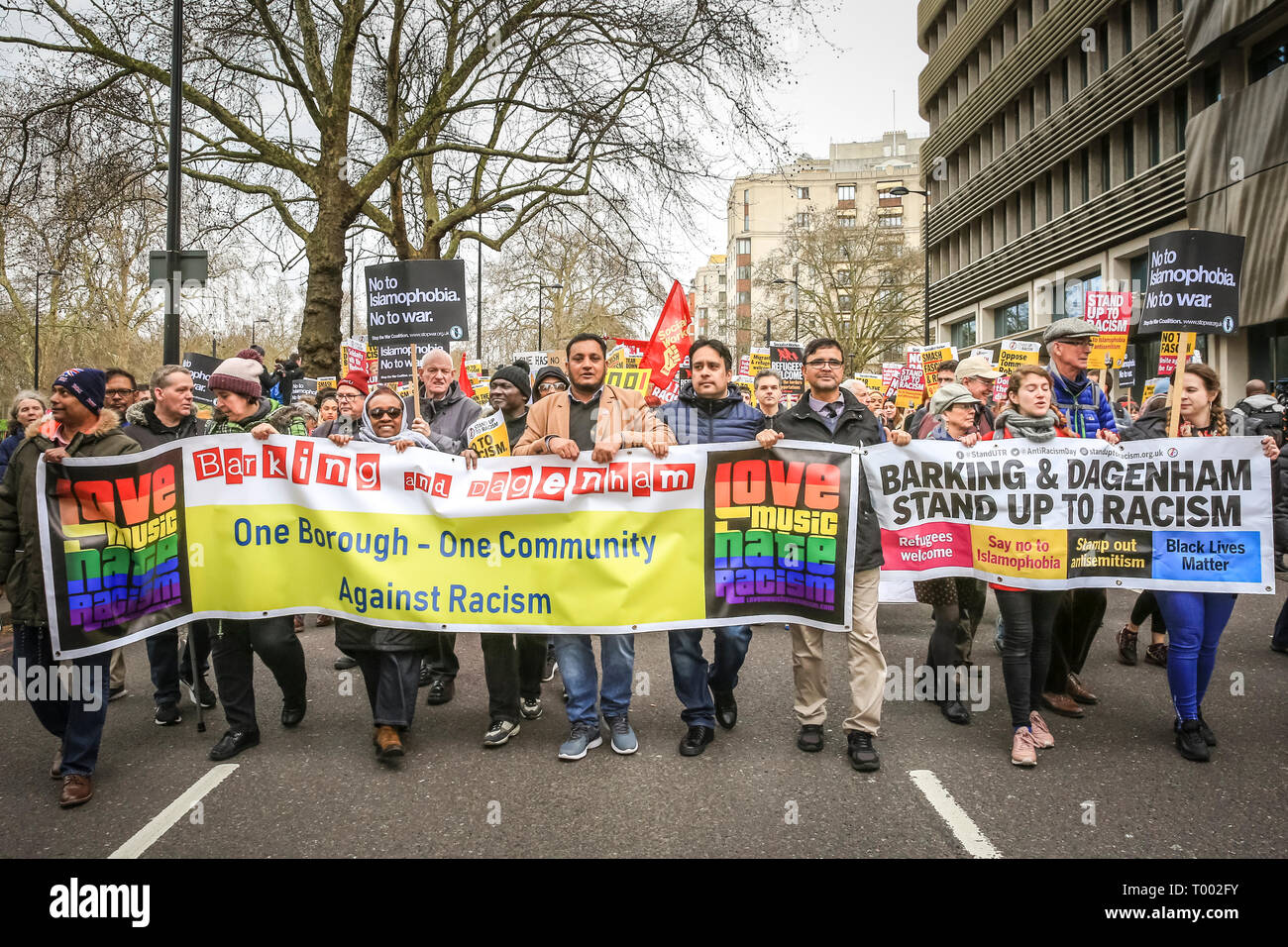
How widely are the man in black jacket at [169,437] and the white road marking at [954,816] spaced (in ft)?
13.0

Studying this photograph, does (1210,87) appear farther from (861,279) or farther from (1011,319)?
(861,279)

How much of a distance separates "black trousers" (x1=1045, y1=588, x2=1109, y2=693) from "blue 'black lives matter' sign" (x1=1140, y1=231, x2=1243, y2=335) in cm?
185

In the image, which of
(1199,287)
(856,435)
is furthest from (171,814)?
(1199,287)

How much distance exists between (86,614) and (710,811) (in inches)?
128

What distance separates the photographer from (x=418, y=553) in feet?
15.4

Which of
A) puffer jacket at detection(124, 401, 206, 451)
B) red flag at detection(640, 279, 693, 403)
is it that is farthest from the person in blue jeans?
puffer jacket at detection(124, 401, 206, 451)

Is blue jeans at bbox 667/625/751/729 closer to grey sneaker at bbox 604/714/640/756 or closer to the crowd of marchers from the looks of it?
the crowd of marchers

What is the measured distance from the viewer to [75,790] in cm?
398

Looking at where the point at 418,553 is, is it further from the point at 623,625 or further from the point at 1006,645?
the point at 1006,645

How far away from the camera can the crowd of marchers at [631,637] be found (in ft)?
14.2

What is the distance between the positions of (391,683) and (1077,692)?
4020 millimetres

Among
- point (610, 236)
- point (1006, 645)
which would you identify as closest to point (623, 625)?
point (1006, 645)

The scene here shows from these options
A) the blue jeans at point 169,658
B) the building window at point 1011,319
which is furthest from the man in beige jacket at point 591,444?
the building window at point 1011,319

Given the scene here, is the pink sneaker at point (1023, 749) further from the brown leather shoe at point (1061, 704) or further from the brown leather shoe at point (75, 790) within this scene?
the brown leather shoe at point (75, 790)
